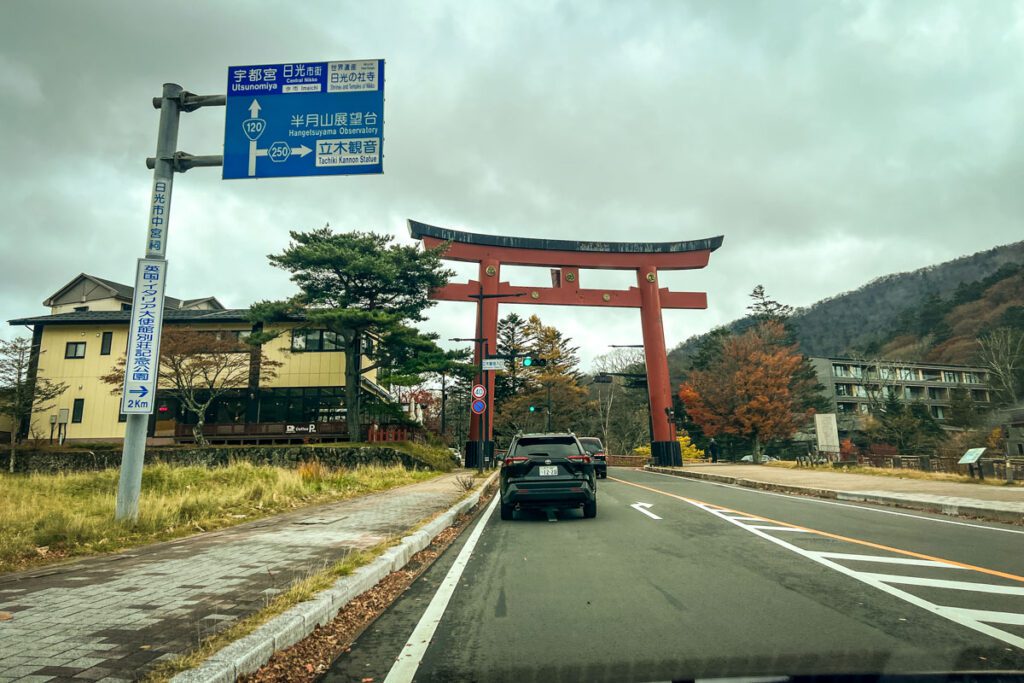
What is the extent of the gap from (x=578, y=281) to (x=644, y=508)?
23625mm

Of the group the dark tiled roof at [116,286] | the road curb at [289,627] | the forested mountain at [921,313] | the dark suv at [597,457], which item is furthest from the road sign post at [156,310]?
the forested mountain at [921,313]

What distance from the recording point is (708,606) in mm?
4887

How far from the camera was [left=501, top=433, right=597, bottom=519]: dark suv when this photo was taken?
421 inches

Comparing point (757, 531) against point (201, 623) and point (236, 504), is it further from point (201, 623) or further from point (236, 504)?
point (236, 504)

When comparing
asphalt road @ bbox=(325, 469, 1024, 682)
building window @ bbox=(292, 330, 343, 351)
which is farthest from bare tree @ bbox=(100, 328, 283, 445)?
asphalt road @ bbox=(325, 469, 1024, 682)

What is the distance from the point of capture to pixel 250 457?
30.8 m

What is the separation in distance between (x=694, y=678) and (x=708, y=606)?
1802mm

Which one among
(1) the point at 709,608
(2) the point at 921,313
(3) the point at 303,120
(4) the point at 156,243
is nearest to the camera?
(1) the point at 709,608

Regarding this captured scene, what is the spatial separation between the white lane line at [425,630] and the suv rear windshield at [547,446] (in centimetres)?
361

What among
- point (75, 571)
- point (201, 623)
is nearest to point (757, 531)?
point (201, 623)

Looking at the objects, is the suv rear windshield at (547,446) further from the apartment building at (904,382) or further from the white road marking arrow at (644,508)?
the apartment building at (904,382)

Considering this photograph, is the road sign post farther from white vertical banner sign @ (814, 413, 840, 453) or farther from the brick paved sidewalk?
white vertical banner sign @ (814, 413, 840, 453)

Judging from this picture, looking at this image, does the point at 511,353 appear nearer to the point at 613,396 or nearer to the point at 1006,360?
the point at 613,396

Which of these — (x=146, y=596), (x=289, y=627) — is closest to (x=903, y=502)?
(x=289, y=627)
